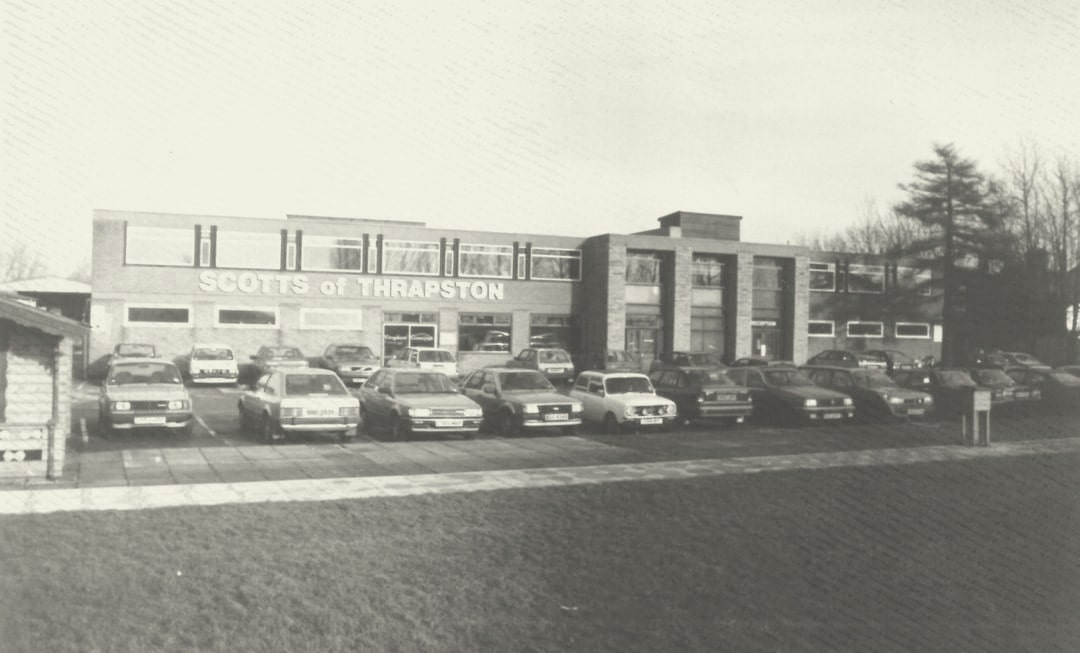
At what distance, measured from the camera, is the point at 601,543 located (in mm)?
8867

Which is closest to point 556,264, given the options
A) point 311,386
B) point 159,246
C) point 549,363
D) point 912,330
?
point 549,363

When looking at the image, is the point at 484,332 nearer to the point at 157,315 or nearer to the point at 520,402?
the point at 157,315

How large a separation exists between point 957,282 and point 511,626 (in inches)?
1744

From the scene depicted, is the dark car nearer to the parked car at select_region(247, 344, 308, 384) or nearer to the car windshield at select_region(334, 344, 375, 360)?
the car windshield at select_region(334, 344, 375, 360)

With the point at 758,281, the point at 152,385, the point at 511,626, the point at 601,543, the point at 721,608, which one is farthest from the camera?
the point at 758,281

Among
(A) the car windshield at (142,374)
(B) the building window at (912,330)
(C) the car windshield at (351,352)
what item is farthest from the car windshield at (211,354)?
(B) the building window at (912,330)

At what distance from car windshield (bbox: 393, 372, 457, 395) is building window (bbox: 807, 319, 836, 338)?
Result: 33314 millimetres

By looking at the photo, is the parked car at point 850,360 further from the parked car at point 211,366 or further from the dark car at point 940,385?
the parked car at point 211,366

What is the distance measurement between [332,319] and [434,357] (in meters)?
8.59

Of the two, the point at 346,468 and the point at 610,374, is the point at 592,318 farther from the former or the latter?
the point at 346,468

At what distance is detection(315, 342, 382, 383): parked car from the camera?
98.4ft

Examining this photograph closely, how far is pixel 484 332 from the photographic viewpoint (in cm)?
4038

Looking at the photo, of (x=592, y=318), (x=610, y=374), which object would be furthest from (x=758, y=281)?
(x=610, y=374)

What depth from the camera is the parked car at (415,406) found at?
53.2 feet
